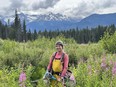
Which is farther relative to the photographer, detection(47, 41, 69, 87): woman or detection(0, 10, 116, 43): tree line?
detection(0, 10, 116, 43): tree line

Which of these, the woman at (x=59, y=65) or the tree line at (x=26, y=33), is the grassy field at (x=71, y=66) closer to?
the woman at (x=59, y=65)

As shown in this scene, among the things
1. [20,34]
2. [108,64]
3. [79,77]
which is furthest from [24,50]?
[20,34]

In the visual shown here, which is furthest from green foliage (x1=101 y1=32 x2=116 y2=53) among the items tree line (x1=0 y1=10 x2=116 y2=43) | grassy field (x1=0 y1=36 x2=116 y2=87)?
tree line (x1=0 y1=10 x2=116 y2=43)

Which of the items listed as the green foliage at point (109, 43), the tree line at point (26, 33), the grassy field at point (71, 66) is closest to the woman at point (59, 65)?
the grassy field at point (71, 66)

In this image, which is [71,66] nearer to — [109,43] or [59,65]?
[59,65]

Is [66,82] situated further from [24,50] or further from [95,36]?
[95,36]

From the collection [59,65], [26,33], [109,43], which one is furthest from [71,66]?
[26,33]

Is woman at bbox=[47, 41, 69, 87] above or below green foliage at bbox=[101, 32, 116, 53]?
below

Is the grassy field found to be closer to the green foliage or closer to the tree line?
the green foliage

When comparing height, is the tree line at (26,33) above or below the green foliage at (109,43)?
above

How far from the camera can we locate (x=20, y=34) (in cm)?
10019

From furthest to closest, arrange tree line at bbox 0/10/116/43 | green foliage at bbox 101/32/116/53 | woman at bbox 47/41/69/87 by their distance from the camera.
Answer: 1. tree line at bbox 0/10/116/43
2. green foliage at bbox 101/32/116/53
3. woman at bbox 47/41/69/87

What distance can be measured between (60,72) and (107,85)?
68.5 inches

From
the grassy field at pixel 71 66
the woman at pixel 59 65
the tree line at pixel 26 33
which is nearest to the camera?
the grassy field at pixel 71 66
